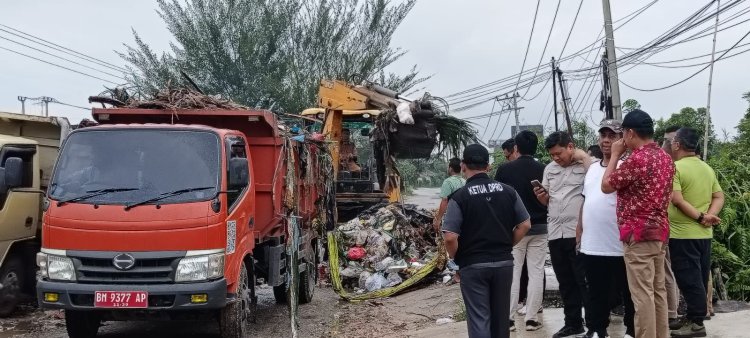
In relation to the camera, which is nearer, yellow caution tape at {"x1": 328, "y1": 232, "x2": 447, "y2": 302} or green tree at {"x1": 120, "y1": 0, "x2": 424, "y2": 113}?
yellow caution tape at {"x1": 328, "y1": 232, "x2": 447, "y2": 302}

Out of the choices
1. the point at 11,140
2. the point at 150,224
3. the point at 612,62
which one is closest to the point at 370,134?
the point at 612,62

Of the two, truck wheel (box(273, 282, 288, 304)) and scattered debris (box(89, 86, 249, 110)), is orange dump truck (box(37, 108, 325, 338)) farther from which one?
truck wheel (box(273, 282, 288, 304))

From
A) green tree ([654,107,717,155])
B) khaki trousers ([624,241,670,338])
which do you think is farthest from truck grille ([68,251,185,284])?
green tree ([654,107,717,155])

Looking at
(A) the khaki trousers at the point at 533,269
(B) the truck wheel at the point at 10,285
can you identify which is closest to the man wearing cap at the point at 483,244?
(A) the khaki trousers at the point at 533,269

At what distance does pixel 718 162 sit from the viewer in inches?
349

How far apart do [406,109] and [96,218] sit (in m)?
6.11

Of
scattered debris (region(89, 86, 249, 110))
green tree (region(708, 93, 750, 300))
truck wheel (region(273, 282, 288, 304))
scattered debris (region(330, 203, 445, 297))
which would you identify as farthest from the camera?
scattered debris (region(330, 203, 445, 297))

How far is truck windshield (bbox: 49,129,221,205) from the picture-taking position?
6414mm

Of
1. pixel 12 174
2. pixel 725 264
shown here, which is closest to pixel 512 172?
pixel 725 264

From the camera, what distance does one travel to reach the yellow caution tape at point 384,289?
32.9ft

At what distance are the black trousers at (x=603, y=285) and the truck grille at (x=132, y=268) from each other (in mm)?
3482

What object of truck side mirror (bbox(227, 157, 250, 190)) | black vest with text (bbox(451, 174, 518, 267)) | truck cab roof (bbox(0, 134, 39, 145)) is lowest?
black vest with text (bbox(451, 174, 518, 267))

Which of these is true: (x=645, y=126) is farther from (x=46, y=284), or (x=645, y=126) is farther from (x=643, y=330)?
(x=46, y=284)

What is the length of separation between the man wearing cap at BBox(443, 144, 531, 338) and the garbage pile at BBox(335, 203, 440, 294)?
5541mm
